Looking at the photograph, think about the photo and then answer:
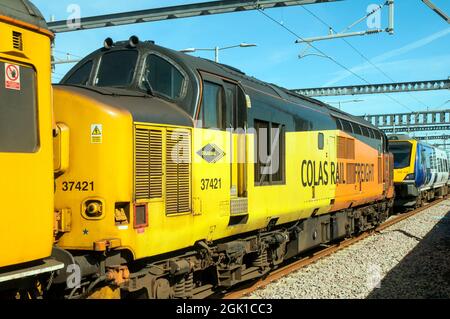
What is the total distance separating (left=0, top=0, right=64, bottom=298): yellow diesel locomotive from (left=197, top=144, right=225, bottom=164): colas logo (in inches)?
90.2

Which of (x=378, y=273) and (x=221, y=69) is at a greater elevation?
(x=221, y=69)

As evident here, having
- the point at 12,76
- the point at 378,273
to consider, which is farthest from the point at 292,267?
the point at 12,76

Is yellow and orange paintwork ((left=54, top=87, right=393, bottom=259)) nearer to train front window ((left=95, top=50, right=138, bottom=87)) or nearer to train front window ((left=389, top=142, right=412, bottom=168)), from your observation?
train front window ((left=95, top=50, right=138, bottom=87))

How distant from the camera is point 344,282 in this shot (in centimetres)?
888

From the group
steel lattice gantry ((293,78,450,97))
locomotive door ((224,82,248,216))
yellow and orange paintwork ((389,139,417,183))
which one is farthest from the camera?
steel lattice gantry ((293,78,450,97))

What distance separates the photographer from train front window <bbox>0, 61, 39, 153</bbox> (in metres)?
3.77

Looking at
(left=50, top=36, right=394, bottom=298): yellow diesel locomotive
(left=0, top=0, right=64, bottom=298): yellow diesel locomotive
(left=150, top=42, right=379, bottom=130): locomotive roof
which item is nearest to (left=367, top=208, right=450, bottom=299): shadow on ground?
(left=50, top=36, right=394, bottom=298): yellow diesel locomotive

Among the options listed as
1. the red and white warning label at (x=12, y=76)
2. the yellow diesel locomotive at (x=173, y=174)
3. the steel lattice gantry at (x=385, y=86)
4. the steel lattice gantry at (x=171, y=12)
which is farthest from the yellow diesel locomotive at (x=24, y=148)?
the steel lattice gantry at (x=385, y=86)

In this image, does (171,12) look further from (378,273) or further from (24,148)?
(24,148)

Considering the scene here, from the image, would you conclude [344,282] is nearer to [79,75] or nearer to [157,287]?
[157,287]

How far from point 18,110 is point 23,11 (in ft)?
2.63

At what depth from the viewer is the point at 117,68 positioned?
246 inches

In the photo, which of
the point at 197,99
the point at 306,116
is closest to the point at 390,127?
the point at 306,116

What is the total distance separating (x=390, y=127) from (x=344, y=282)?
59361mm
